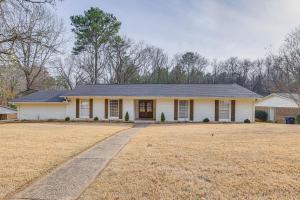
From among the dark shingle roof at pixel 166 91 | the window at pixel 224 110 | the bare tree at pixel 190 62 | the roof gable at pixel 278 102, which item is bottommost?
the window at pixel 224 110

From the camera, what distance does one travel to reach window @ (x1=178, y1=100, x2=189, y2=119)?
29.3 meters

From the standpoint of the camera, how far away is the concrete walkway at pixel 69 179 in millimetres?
6174

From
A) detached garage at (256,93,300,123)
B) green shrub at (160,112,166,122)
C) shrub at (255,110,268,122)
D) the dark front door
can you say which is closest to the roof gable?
detached garage at (256,93,300,123)

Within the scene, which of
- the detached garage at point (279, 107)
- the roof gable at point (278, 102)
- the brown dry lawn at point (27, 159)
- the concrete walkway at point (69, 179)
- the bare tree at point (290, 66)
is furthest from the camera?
the roof gable at point (278, 102)

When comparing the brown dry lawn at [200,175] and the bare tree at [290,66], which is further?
the bare tree at [290,66]

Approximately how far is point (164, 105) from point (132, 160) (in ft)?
65.3

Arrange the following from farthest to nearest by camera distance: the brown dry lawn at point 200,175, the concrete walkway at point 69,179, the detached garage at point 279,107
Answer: the detached garage at point 279,107 → the brown dry lawn at point 200,175 → the concrete walkway at point 69,179

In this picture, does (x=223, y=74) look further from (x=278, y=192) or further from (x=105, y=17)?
(x=278, y=192)

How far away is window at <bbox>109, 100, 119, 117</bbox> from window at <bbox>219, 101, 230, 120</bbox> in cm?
950

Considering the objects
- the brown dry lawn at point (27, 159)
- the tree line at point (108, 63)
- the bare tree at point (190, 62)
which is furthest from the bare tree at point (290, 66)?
the bare tree at point (190, 62)

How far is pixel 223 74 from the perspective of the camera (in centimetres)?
6975

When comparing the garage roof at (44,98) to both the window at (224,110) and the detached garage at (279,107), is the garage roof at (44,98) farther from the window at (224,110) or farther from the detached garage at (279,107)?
the detached garage at (279,107)

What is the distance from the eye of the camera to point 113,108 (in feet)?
98.8

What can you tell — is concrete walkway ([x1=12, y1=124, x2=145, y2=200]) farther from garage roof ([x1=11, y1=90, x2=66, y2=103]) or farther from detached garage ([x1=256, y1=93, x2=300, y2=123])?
detached garage ([x1=256, y1=93, x2=300, y2=123])
